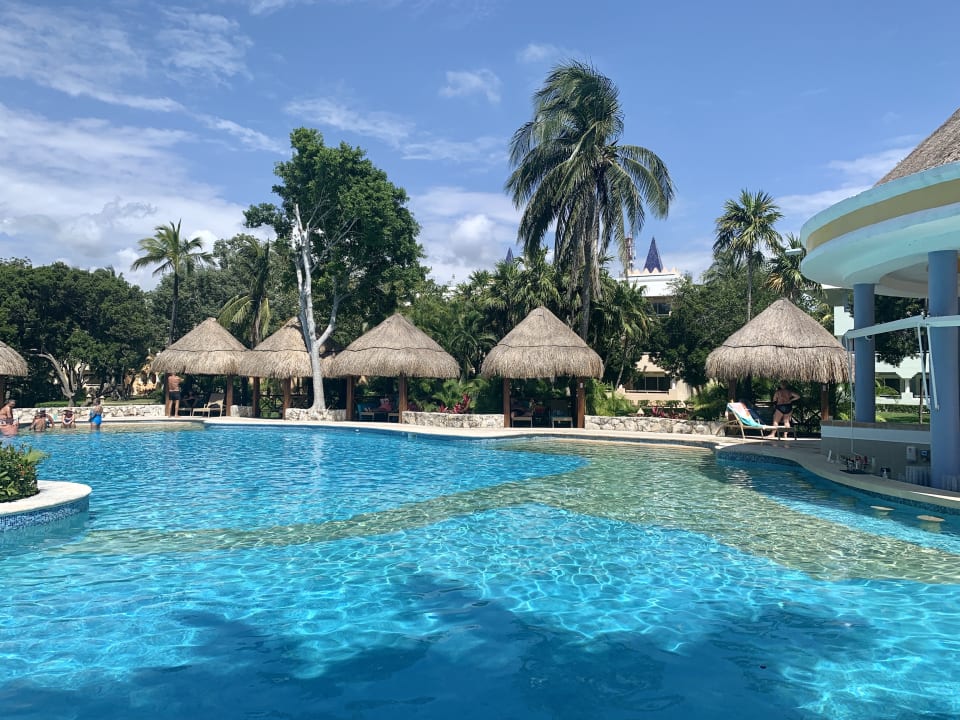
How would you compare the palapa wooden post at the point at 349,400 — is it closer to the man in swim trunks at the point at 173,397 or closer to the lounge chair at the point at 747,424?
the man in swim trunks at the point at 173,397

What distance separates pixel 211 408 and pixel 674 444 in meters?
17.0

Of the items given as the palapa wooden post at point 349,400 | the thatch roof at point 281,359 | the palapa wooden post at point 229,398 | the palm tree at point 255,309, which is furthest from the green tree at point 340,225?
the palm tree at point 255,309

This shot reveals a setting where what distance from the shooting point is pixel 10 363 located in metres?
20.5

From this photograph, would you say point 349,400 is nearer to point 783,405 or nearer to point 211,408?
point 211,408

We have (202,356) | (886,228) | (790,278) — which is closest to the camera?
(886,228)

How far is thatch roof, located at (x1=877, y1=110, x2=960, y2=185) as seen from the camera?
7695 millimetres

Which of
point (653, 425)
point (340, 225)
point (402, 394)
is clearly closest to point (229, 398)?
point (402, 394)

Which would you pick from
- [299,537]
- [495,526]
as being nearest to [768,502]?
[495,526]

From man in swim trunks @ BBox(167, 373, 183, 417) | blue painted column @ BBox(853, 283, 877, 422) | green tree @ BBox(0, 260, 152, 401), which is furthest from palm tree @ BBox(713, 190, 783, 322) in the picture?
green tree @ BBox(0, 260, 152, 401)

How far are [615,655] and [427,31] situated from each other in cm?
1239

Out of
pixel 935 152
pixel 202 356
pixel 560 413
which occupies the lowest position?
pixel 560 413

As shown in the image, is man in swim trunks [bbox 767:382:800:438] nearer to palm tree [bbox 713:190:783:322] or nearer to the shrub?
the shrub

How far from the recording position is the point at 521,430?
17.1 meters

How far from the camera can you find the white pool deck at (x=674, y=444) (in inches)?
295
